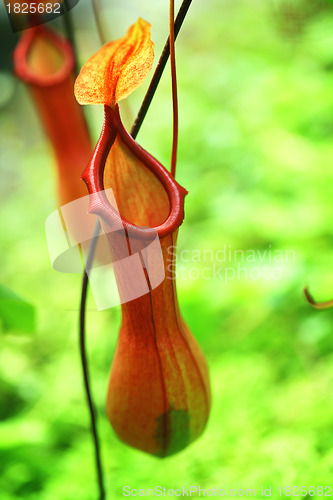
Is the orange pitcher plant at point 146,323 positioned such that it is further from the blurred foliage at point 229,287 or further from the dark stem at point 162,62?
the blurred foliage at point 229,287

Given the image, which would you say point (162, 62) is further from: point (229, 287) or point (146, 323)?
point (229, 287)

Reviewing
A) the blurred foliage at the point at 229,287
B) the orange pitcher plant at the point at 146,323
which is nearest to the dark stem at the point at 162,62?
the orange pitcher plant at the point at 146,323

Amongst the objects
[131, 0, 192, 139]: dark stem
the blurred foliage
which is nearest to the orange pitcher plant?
[131, 0, 192, 139]: dark stem

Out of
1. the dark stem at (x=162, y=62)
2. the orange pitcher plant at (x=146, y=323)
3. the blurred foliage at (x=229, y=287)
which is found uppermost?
the dark stem at (x=162, y=62)

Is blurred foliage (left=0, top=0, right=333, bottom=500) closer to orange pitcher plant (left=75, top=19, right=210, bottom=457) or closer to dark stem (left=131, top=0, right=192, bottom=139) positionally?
orange pitcher plant (left=75, top=19, right=210, bottom=457)

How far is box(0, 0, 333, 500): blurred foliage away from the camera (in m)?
0.82

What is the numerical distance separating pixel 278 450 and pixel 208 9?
2799 millimetres

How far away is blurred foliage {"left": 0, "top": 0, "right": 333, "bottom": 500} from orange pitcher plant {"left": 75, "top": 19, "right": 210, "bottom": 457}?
275mm

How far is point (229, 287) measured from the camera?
1.11m

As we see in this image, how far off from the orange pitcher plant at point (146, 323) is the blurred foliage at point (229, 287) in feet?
0.90

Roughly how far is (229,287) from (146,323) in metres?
0.63

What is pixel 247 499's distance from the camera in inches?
26.6

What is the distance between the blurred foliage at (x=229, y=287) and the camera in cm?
82

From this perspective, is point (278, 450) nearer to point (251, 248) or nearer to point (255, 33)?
point (251, 248)
